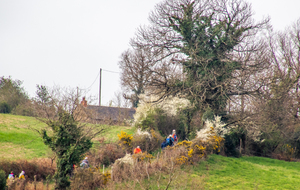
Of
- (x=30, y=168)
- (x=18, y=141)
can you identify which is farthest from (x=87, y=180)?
(x=18, y=141)

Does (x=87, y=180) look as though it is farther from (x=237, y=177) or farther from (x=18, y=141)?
(x=18, y=141)

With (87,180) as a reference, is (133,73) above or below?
above

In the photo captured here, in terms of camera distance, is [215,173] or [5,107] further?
[5,107]

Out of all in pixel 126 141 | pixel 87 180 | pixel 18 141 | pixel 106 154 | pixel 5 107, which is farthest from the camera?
pixel 5 107

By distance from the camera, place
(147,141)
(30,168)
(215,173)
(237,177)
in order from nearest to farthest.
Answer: (237,177) → (215,173) → (30,168) → (147,141)

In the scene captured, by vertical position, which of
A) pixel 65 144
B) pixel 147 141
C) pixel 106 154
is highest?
pixel 65 144

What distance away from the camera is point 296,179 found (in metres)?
14.3

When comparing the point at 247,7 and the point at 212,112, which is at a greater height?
the point at 247,7

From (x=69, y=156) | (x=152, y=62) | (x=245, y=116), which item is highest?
(x=152, y=62)

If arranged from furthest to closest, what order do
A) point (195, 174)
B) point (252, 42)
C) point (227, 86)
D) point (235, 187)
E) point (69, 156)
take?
point (252, 42) < point (227, 86) < point (195, 174) < point (235, 187) < point (69, 156)

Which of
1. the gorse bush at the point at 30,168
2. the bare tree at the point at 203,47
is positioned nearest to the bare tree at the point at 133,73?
the bare tree at the point at 203,47

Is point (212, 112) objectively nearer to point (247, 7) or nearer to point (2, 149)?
point (247, 7)

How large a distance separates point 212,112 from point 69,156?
1395 centimetres

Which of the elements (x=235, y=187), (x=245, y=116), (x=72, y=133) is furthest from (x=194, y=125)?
(x=72, y=133)
